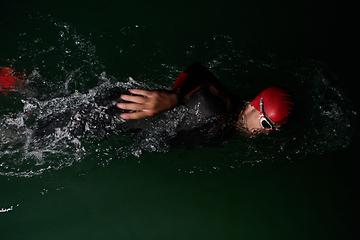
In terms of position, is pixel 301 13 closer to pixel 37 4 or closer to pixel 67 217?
pixel 37 4

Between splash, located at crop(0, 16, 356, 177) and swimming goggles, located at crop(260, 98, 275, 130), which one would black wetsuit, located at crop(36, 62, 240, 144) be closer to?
splash, located at crop(0, 16, 356, 177)

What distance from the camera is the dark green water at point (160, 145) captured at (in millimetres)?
1992

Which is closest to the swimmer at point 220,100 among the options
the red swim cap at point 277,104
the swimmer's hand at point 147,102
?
the red swim cap at point 277,104

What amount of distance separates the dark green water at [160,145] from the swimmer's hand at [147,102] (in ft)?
2.47

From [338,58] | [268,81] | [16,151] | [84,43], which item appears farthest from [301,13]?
[16,151]

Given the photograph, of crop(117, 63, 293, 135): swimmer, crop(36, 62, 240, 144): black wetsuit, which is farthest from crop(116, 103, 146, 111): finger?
crop(36, 62, 240, 144): black wetsuit

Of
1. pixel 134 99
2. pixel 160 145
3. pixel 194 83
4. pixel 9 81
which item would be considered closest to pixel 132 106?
pixel 134 99

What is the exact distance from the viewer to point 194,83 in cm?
136

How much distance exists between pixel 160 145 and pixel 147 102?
86 cm

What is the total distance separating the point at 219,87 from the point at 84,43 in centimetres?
178

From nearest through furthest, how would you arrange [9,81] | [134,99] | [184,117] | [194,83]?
1. [134,99]
2. [194,83]
3. [184,117]
4. [9,81]

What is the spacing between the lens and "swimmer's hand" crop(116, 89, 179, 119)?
1.08m

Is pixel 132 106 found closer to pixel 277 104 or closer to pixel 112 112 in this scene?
pixel 112 112

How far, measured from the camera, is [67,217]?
6.60 feet
